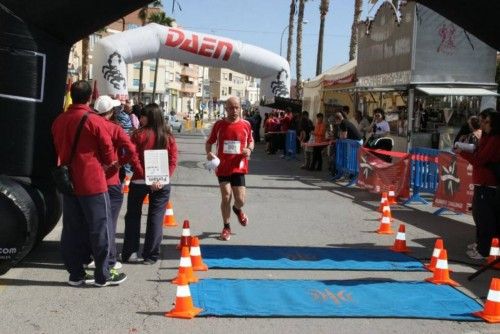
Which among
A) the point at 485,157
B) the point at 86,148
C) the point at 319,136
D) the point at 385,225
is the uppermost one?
the point at 319,136

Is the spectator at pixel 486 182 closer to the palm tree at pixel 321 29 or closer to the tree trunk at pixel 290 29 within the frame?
the palm tree at pixel 321 29

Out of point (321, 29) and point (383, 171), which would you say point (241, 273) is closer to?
point (383, 171)

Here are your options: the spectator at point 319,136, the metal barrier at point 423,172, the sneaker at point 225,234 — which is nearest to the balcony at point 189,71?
the spectator at point 319,136

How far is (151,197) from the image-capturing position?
6.92m

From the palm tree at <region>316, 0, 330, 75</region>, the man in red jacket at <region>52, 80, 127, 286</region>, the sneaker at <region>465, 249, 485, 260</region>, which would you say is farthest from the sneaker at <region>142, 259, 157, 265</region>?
the palm tree at <region>316, 0, 330, 75</region>

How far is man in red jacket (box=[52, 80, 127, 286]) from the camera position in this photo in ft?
18.9

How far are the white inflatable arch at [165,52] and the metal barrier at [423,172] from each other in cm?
1252

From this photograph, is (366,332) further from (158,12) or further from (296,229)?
(158,12)

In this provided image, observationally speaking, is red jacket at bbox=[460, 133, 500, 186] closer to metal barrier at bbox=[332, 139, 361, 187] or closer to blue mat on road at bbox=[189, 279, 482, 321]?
blue mat on road at bbox=[189, 279, 482, 321]

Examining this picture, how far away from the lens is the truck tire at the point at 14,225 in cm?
594

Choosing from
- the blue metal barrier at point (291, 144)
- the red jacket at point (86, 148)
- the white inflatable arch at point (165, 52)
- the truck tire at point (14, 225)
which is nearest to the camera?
the red jacket at point (86, 148)

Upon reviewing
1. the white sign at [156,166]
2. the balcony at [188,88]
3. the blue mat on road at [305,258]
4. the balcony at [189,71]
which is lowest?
the blue mat on road at [305,258]

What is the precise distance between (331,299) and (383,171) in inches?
300

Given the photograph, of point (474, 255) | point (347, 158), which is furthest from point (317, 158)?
point (474, 255)
